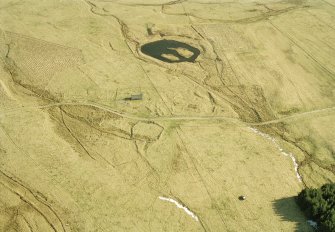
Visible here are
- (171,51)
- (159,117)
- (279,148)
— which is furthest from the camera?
(171,51)

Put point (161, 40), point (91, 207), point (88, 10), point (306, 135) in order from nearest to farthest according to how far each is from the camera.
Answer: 1. point (91, 207)
2. point (306, 135)
3. point (161, 40)
4. point (88, 10)

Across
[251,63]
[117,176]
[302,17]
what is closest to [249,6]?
[302,17]

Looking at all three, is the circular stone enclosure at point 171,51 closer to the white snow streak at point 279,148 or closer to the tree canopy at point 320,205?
the white snow streak at point 279,148

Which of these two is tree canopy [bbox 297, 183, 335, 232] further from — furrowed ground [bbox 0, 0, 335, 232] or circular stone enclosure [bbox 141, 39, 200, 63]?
circular stone enclosure [bbox 141, 39, 200, 63]

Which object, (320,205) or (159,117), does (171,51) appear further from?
(320,205)

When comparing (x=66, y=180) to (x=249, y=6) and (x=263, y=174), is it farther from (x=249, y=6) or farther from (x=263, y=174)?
(x=249, y=6)

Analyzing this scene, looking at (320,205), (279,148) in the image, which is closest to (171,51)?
(279,148)

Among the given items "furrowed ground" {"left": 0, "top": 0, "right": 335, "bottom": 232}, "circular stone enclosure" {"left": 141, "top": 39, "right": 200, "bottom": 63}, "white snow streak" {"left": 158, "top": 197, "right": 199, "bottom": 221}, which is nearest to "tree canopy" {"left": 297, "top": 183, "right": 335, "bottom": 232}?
"furrowed ground" {"left": 0, "top": 0, "right": 335, "bottom": 232}

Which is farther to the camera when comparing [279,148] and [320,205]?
[279,148]
